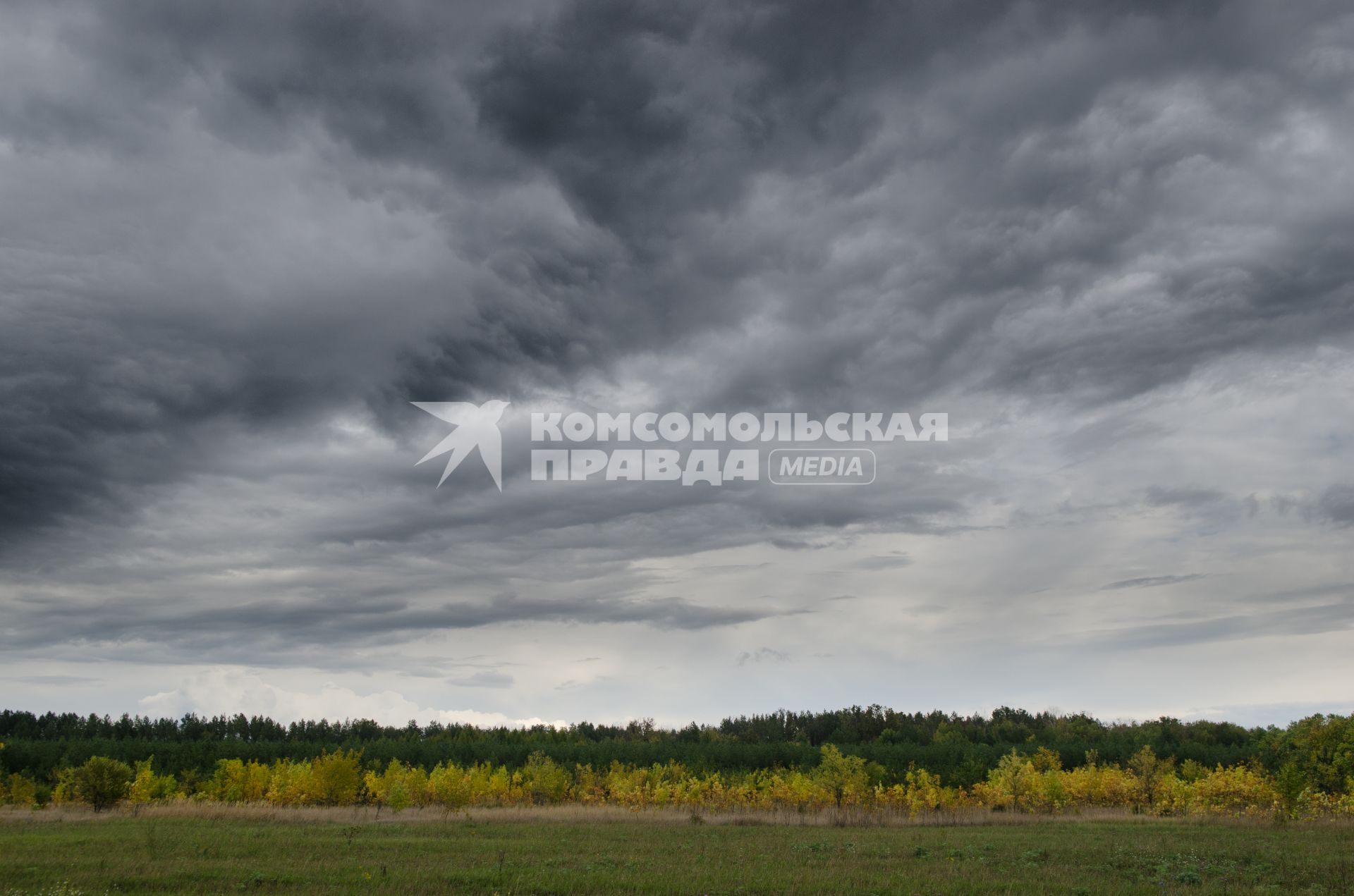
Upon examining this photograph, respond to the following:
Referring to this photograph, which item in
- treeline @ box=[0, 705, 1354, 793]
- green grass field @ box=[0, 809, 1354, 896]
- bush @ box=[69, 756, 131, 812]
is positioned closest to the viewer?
green grass field @ box=[0, 809, 1354, 896]

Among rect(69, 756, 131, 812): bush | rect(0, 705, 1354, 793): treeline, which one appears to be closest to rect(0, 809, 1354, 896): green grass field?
rect(69, 756, 131, 812): bush

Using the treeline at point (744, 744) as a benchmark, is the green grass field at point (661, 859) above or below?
above

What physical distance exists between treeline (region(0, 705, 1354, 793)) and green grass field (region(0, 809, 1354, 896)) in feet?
70.6

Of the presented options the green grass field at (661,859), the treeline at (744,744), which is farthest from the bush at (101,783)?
the treeline at (744,744)

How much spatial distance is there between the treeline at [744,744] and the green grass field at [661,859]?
21.5 meters

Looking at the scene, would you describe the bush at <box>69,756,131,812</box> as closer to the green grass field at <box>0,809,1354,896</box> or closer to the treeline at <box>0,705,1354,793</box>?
the green grass field at <box>0,809,1354,896</box>

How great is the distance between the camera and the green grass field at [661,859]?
76.3 ft

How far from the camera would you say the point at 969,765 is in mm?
80000

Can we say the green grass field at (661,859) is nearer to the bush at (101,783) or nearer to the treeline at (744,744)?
the bush at (101,783)

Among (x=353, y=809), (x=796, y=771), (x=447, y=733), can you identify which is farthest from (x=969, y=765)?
(x=447, y=733)

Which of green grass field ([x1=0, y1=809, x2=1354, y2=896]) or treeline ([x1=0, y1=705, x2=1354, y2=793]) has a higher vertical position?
green grass field ([x1=0, y1=809, x2=1354, y2=896])

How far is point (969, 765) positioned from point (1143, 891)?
62.6 metres

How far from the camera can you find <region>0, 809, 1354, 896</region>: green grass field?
23.3m

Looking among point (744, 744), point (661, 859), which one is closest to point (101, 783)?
point (661, 859)
